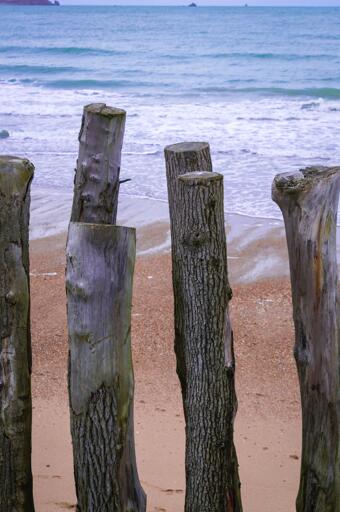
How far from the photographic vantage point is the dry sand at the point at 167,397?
4363 mm

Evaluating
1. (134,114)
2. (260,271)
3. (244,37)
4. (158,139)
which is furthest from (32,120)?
(244,37)

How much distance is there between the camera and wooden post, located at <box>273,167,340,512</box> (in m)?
3.04

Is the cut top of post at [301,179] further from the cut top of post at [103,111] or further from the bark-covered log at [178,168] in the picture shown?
the cut top of post at [103,111]

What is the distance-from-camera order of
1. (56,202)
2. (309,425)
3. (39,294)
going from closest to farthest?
(309,425), (39,294), (56,202)

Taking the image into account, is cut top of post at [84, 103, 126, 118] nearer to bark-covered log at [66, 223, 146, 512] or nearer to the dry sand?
bark-covered log at [66, 223, 146, 512]

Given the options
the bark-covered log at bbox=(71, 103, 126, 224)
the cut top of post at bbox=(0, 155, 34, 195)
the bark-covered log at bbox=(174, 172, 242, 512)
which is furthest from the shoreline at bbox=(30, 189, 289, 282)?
the cut top of post at bbox=(0, 155, 34, 195)

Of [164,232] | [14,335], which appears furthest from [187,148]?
[164,232]

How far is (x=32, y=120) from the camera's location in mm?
18719

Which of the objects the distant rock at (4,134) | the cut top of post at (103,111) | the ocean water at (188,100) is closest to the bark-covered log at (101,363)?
the cut top of post at (103,111)

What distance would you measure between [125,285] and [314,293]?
0.68 meters

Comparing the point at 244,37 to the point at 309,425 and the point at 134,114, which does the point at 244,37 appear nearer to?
the point at 134,114

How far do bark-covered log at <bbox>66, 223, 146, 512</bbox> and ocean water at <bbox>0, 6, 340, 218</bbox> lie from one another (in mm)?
7159

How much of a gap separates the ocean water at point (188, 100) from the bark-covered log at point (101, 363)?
23.5 ft

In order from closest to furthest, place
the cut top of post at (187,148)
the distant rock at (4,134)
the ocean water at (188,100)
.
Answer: the cut top of post at (187,148), the ocean water at (188,100), the distant rock at (4,134)
